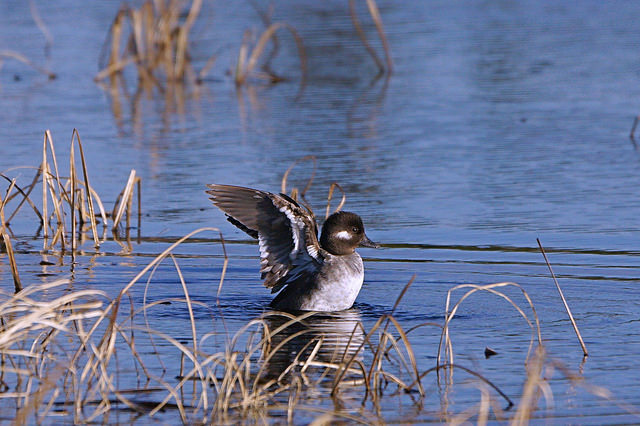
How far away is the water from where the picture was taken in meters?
6.48

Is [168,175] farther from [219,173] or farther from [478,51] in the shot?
[478,51]

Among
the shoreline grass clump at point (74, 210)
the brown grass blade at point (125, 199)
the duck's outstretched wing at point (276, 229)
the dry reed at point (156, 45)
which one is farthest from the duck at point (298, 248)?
the dry reed at point (156, 45)

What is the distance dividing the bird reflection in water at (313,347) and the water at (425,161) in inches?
11.8

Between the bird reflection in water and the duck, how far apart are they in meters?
0.15

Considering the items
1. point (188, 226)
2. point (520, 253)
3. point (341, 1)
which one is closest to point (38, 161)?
point (188, 226)

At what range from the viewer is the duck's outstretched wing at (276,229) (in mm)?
6602

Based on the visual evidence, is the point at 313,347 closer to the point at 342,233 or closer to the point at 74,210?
the point at 342,233

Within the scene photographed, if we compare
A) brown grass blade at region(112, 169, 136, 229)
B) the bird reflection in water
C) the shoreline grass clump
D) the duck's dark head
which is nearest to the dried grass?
the shoreline grass clump

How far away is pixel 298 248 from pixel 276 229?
0.18 metres

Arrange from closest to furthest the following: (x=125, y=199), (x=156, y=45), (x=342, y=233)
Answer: (x=342, y=233), (x=125, y=199), (x=156, y=45)

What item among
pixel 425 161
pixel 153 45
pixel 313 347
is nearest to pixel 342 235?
pixel 313 347

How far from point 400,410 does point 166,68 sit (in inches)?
499

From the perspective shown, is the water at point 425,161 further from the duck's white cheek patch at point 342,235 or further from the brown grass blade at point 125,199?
the duck's white cheek patch at point 342,235

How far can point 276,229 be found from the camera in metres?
6.79
